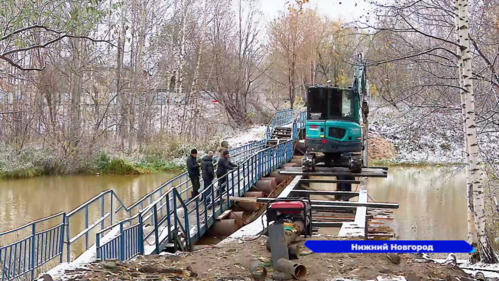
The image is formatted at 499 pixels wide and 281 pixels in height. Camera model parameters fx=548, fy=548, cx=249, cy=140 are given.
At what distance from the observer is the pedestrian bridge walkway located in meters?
9.75

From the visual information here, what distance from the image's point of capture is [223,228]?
Answer: 46.4ft

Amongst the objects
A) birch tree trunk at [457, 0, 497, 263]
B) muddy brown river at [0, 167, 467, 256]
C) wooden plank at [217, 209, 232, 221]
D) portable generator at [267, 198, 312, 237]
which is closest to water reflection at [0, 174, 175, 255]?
muddy brown river at [0, 167, 467, 256]

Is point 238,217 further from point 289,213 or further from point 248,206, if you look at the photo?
point 289,213

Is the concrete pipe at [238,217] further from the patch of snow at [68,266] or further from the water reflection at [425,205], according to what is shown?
the patch of snow at [68,266]

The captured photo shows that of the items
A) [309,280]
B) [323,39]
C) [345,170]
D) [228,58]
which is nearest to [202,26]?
[228,58]

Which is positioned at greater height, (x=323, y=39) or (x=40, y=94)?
(x=323, y=39)

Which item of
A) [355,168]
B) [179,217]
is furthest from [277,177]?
[179,217]

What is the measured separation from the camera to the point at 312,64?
45750mm

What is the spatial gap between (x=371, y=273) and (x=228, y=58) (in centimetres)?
3587

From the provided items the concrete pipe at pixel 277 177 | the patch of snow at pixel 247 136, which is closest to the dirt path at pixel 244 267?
the concrete pipe at pixel 277 177

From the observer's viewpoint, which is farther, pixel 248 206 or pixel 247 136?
pixel 247 136

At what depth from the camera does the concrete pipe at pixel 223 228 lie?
46.1 ft

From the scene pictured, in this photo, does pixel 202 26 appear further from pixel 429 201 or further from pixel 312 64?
pixel 429 201

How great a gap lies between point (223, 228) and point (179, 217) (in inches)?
53.0
